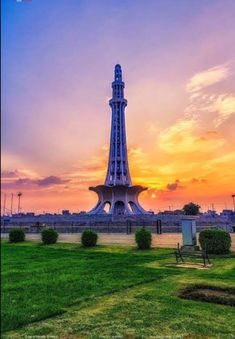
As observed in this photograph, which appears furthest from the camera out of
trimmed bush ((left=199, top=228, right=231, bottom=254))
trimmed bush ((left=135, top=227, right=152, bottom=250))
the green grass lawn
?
trimmed bush ((left=135, top=227, right=152, bottom=250))

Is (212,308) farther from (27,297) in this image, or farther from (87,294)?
(27,297)

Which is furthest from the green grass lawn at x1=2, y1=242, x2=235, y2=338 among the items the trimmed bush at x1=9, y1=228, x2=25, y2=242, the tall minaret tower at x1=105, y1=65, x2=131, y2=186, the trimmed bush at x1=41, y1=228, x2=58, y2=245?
the tall minaret tower at x1=105, y1=65, x2=131, y2=186

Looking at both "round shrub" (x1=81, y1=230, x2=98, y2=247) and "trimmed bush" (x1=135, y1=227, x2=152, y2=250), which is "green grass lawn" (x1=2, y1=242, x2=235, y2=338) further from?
"round shrub" (x1=81, y1=230, x2=98, y2=247)

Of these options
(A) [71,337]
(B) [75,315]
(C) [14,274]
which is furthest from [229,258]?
Result: (A) [71,337]

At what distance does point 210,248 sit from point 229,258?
4.12 feet

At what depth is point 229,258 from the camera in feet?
38.7

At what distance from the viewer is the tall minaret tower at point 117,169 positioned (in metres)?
67.2

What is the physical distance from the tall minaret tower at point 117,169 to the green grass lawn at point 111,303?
57174 millimetres

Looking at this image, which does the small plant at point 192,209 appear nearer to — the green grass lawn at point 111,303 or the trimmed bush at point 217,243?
the trimmed bush at point 217,243

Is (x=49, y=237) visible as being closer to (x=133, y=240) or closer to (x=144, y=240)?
(x=133, y=240)

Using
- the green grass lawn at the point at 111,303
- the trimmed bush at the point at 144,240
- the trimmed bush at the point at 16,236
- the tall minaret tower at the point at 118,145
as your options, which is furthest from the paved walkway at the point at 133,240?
the tall minaret tower at the point at 118,145

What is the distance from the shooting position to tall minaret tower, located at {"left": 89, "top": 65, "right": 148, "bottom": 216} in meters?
67.2

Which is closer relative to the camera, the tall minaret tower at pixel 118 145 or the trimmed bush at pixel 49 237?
the trimmed bush at pixel 49 237

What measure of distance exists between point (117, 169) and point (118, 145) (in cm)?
474
